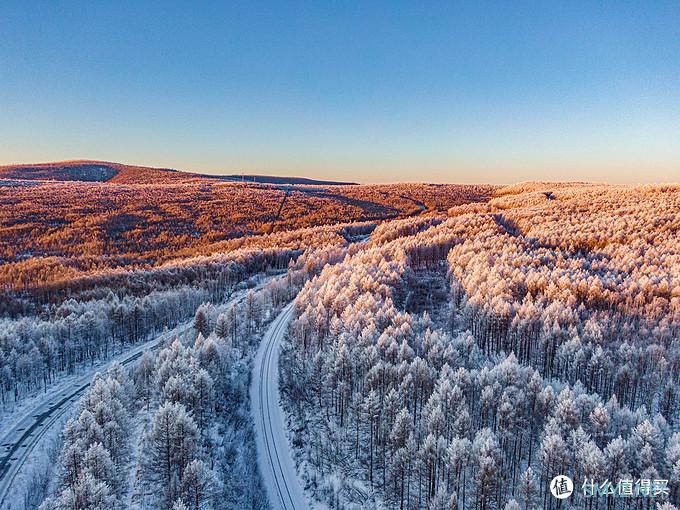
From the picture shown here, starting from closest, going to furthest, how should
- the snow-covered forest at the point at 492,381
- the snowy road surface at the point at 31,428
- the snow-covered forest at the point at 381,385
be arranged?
1. the snow-covered forest at the point at 492,381
2. the snow-covered forest at the point at 381,385
3. the snowy road surface at the point at 31,428

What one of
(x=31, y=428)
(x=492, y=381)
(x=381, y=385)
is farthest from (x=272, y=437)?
(x=31, y=428)

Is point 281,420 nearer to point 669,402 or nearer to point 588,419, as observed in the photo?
point 588,419

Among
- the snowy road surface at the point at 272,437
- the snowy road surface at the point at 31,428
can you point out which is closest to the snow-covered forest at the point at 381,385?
the snowy road surface at the point at 31,428

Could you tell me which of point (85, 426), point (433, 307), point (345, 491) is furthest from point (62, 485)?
point (433, 307)

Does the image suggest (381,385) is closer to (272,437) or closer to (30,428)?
(272,437)

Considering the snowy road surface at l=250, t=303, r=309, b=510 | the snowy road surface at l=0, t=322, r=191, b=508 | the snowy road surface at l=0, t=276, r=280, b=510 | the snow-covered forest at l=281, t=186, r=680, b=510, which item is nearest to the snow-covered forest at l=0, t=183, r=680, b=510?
the snow-covered forest at l=281, t=186, r=680, b=510

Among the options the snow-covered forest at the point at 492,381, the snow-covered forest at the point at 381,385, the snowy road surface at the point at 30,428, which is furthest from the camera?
the snowy road surface at the point at 30,428

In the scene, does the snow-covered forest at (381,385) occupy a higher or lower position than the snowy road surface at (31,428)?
higher

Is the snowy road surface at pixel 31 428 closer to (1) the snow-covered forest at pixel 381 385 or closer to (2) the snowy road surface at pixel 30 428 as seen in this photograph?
(2) the snowy road surface at pixel 30 428

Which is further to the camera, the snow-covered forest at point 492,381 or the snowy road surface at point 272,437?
the snowy road surface at point 272,437
